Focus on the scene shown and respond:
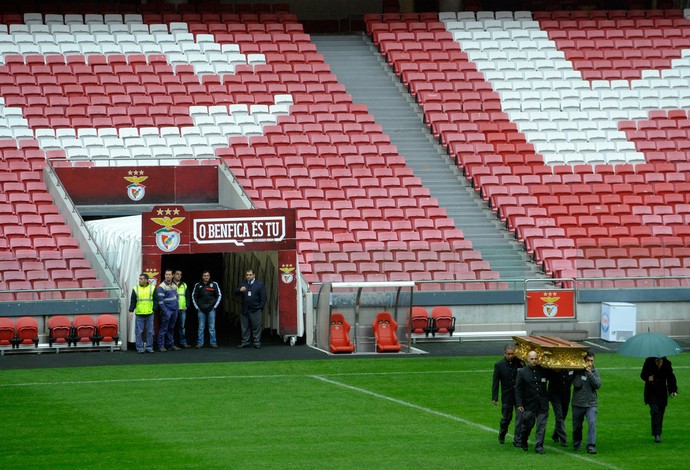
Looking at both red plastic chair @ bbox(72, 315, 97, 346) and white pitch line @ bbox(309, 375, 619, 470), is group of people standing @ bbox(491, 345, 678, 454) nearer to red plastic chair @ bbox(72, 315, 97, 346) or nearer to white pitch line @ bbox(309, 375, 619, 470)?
white pitch line @ bbox(309, 375, 619, 470)

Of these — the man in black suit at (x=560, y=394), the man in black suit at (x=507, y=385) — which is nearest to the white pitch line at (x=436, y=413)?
the man in black suit at (x=560, y=394)

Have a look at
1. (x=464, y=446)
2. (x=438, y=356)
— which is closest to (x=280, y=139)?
(x=438, y=356)

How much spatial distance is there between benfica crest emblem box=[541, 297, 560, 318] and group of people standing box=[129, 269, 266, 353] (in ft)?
21.2

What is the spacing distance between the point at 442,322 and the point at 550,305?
8.57ft

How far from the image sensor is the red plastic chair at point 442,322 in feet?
92.5

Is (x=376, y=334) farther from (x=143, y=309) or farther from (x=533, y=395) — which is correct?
(x=533, y=395)

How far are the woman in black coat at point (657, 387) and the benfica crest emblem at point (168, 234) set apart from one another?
1221cm

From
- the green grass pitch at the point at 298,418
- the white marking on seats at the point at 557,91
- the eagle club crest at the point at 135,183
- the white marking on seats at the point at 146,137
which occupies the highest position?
the white marking on seats at the point at 557,91

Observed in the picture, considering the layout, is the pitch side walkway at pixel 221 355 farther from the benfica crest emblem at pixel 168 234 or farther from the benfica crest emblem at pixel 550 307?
the benfica crest emblem at pixel 168 234

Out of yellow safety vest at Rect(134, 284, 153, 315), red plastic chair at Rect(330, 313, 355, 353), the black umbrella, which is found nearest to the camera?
the black umbrella

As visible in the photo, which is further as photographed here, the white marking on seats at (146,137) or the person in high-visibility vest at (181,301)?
the white marking on seats at (146,137)

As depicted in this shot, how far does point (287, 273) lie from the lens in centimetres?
2747

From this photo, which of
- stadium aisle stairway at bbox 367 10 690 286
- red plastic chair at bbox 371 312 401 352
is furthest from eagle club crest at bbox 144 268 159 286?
stadium aisle stairway at bbox 367 10 690 286

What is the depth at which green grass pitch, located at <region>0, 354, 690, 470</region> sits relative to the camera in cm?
1582
